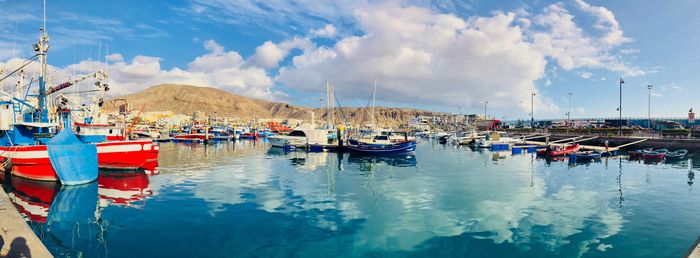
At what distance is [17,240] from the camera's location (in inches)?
420

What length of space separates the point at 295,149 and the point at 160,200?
1665 inches

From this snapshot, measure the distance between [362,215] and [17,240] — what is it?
1343 centimetres

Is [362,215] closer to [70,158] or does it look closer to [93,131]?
[70,158]

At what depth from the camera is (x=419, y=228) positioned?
1633 centimetres

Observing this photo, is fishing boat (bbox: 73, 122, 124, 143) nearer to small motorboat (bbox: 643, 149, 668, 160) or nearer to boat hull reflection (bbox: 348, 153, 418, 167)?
boat hull reflection (bbox: 348, 153, 418, 167)

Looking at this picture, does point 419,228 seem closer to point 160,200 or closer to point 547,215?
point 547,215

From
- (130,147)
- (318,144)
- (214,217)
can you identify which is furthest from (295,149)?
(214,217)

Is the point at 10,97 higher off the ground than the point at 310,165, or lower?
higher

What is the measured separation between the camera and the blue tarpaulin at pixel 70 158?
24656 mm

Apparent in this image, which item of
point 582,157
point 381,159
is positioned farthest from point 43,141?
point 582,157

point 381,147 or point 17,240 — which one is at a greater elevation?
point 381,147

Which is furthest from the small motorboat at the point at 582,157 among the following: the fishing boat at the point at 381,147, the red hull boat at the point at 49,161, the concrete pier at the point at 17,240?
the concrete pier at the point at 17,240

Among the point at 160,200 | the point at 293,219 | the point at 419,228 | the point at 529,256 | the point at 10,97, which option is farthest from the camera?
the point at 10,97

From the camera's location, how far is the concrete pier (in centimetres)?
989
